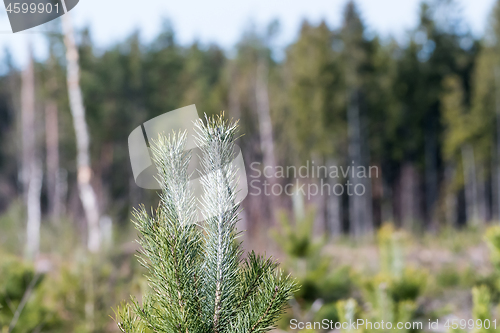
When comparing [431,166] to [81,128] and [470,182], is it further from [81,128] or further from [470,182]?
[81,128]

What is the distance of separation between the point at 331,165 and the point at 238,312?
1126cm

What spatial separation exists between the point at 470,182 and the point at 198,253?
1402cm

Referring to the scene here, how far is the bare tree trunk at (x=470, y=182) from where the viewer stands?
12203 mm

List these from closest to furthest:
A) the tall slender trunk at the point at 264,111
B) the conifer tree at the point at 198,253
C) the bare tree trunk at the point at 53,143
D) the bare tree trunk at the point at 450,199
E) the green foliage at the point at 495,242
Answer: the conifer tree at the point at 198,253
the green foliage at the point at 495,242
the tall slender trunk at the point at 264,111
the bare tree trunk at the point at 53,143
the bare tree trunk at the point at 450,199

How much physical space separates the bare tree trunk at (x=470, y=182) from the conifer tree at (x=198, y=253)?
13.1 m

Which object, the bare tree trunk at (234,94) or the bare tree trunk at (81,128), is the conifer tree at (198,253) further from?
the bare tree trunk at (234,94)

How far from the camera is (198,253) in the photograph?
2.10 feet

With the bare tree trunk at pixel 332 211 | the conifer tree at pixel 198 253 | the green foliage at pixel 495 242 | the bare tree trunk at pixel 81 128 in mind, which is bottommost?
the bare tree trunk at pixel 332 211

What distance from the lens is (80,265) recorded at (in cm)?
235

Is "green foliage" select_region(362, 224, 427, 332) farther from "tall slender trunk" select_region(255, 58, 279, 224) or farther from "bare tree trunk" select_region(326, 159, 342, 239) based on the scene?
"bare tree trunk" select_region(326, 159, 342, 239)

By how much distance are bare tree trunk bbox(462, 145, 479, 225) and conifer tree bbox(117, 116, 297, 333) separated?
13.1 m

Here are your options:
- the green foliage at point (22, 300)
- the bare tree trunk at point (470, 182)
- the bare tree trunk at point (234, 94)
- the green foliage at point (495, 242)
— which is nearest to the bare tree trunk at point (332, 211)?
the bare tree trunk at point (234, 94)

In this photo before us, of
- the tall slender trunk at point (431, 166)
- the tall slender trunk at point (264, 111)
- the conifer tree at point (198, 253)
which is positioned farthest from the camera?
the tall slender trunk at point (431, 166)

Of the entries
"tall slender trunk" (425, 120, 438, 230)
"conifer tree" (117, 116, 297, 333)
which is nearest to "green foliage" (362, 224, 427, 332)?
"conifer tree" (117, 116, 297, 333)
